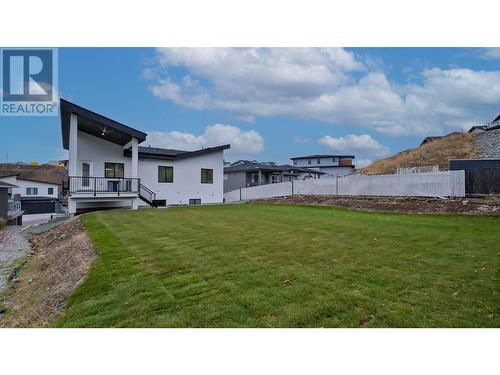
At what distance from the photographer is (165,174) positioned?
22.7 m

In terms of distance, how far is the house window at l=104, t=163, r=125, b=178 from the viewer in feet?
66.2

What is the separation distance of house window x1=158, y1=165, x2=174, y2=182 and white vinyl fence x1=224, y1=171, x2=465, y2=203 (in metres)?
8.75

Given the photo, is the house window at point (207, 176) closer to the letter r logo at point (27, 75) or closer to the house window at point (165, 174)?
the house window at point (165, 174)

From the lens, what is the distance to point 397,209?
564 inches

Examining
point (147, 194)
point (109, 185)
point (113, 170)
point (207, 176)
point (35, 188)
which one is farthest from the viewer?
point (35, 188)

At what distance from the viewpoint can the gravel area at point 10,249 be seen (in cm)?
795

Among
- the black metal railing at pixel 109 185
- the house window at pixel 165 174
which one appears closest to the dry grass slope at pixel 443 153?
the house window at pixel 165 174

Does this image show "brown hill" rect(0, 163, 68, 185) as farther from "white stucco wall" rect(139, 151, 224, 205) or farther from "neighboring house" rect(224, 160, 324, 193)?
"white stucco wall" rect(139, 151, 224, 205)

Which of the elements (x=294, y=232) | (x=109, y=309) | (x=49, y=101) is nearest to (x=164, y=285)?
(x=109, y=309)

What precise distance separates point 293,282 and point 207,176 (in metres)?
20.8

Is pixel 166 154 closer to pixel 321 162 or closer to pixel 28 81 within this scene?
pixel 28 81

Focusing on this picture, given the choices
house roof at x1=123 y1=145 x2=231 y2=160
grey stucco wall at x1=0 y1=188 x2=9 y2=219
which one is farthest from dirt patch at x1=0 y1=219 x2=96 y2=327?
house roof at x1=123 y1=145 x2=231 y2=160

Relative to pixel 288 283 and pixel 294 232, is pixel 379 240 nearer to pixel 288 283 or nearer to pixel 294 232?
pixel 294 232

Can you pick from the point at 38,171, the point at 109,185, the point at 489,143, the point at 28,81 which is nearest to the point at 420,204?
the point at 28,81
